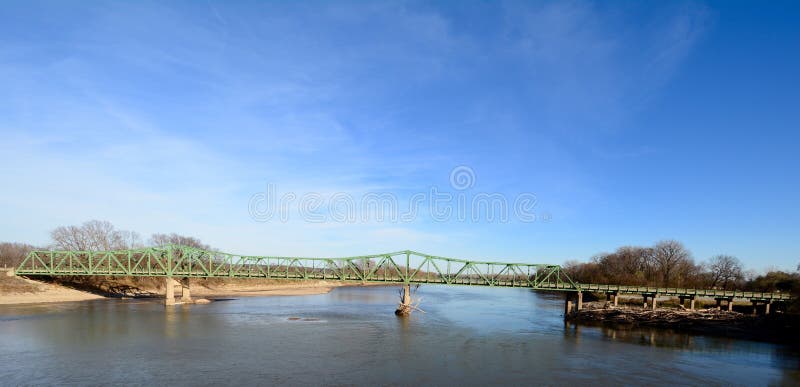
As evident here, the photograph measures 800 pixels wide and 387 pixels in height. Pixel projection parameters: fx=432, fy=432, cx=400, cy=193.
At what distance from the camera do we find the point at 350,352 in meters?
37.9

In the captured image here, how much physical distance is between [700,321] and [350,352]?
49.2 m

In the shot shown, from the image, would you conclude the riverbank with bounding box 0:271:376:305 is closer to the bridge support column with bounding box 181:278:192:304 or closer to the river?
the bridge support column with bounding box 181:278:192:304

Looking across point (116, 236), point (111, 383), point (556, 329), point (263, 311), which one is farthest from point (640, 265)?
point (116, 236)

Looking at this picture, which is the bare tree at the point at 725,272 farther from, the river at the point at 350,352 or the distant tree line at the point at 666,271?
the river at the point at 350,352

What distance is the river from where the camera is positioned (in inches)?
1196

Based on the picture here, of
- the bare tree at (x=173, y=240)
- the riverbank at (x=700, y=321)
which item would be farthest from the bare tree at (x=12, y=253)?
the riverbank at (x=700, y=321)

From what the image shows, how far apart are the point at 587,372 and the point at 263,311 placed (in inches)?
1903

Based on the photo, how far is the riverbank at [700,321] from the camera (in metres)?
52.0

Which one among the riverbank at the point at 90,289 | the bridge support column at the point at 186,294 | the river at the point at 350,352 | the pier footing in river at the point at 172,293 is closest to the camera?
the river at the point at 350,352

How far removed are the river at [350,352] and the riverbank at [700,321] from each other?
454cm

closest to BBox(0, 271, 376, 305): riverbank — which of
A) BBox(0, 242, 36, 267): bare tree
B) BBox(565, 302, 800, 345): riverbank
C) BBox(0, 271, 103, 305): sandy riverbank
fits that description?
BBox(0, 271, 103, 305): sandy riverbank

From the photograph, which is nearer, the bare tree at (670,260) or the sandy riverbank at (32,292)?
the sandy riverbank at (32,292)

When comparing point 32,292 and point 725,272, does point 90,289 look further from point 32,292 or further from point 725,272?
point 725,272

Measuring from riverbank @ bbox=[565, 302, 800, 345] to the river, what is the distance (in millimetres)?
4537
